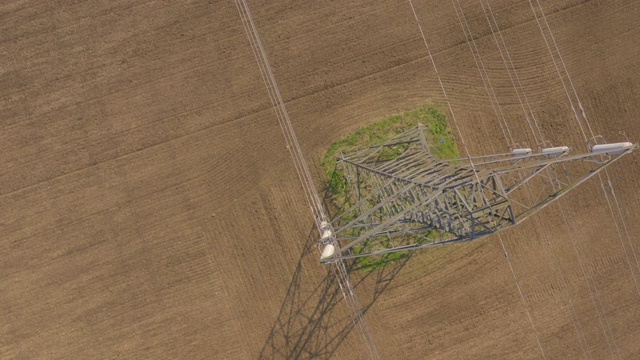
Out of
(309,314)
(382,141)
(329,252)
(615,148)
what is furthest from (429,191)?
(309,314)

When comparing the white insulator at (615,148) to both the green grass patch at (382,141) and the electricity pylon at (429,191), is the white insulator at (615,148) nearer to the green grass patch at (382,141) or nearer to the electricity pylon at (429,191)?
the electricity pylon at (429,191)

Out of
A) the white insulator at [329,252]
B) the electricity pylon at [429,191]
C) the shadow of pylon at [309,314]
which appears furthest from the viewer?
the shadow of pylon at [309,314]

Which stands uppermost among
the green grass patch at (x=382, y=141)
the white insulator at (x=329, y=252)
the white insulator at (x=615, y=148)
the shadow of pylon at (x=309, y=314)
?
the green grass patch at (x=382, y=141)

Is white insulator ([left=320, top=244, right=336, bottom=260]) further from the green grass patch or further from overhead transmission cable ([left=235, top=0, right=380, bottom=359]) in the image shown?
the green grass patch

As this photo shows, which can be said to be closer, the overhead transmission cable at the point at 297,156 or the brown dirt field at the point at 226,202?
the brown dirt field at the point at 226,202

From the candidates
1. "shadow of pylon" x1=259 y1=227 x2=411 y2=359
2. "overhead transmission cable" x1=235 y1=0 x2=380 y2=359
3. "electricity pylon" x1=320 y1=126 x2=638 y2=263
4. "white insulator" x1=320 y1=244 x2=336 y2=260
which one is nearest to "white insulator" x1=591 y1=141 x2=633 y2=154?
"electricity pylon" x1=320 y1=126 x2=638 y2=263

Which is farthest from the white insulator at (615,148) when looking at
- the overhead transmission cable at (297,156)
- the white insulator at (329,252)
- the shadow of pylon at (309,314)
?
the overhead transmission cable at (297,156)

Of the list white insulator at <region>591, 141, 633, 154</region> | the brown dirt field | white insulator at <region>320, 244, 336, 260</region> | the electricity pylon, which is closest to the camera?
white insulator at <region>591, 141, 633, 154</region>

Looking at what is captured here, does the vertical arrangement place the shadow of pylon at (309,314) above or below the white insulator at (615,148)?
below
